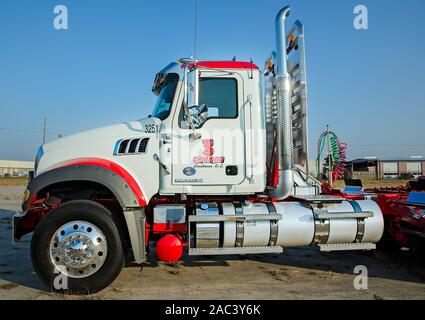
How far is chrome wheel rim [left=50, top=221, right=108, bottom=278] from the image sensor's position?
4.37 m

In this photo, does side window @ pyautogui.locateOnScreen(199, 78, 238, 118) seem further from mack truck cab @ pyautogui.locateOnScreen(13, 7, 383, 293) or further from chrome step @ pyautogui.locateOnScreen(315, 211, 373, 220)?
chrome step @ pyautogui.locateOnScreen(315, 211, 373, 220)

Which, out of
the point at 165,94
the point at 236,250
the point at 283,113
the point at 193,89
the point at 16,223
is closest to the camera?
the point at 193,89

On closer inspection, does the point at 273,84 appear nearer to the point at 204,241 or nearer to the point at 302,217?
the point at 302,217

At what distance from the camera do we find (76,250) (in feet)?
14.3

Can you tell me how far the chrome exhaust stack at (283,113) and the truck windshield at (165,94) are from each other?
1512mm

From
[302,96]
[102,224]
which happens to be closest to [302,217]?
[302,96]

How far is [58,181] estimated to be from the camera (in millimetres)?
4559

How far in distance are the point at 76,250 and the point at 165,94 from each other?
2495 millimetres

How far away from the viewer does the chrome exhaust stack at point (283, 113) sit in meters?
4.95

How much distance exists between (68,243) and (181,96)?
2.46 metres

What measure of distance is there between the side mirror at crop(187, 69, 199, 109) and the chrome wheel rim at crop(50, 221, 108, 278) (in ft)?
6.70

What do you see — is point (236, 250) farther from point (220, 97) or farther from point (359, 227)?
point (220, 97)
